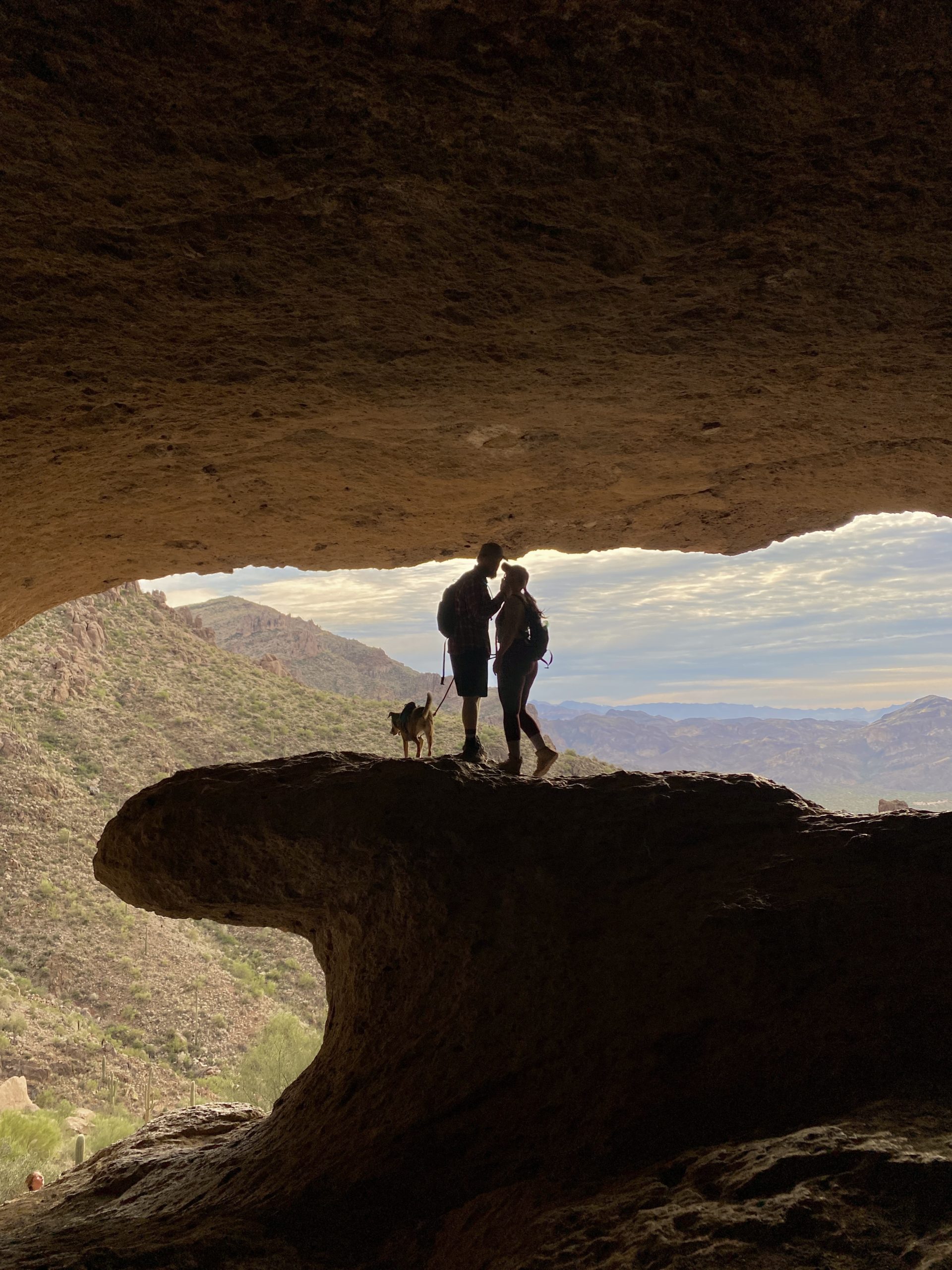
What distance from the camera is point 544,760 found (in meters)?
6.89

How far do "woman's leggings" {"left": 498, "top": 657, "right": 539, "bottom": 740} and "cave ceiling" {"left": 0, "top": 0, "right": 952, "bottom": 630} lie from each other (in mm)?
1604

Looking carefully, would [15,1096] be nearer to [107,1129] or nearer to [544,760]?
[107,1129]

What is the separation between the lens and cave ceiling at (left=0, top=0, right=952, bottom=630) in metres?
2.87

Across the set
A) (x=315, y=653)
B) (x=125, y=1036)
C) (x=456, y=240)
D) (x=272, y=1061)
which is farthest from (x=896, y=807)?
(x=315, y=653)

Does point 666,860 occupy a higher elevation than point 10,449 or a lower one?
lower

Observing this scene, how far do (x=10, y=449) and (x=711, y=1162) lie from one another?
495cm

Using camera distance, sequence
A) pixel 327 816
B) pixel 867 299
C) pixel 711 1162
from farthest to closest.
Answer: pixel 327 816 → pixel 867 299 → pixel 711 1162

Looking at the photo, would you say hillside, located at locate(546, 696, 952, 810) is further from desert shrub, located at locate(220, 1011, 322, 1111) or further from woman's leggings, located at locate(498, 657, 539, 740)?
woman's leggings, located at locate(498, 657, 539, 740)

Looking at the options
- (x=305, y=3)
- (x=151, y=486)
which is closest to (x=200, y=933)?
(x=151, y=486)

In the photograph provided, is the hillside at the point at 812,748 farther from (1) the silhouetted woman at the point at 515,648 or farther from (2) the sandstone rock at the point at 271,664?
(1) the silhouetted woman at the point at 515,648

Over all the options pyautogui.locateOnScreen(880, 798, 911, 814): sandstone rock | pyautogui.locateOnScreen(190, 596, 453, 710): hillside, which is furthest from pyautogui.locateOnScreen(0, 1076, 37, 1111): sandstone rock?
pyautogui.locateOnScreen(190, 596, 453, 710): hillside

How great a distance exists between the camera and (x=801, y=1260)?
2662 mm

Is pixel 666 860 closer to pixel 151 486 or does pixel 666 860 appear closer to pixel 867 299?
pixel 867 299

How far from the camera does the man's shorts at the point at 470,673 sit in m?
6.55
